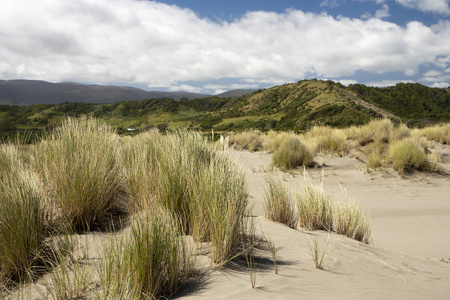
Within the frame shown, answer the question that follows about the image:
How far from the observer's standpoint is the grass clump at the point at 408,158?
960 centimetres

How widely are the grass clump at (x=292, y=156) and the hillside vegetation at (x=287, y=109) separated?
71.2ft

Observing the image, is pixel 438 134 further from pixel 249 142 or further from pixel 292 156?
pixel 249 142

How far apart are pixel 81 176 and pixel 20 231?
0.99m

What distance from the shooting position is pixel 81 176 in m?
3.33

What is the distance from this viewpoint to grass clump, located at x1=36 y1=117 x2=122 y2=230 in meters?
3.17

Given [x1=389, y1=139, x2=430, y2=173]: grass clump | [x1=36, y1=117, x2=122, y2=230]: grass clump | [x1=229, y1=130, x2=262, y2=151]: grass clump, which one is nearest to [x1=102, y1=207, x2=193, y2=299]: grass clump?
[x1=36, y1=117, x2=122, y2=230]: grass clump

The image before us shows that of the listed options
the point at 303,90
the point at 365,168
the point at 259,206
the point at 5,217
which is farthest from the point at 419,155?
the point at 303,90

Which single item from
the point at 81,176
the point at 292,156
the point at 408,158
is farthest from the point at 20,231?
the point at 408,158

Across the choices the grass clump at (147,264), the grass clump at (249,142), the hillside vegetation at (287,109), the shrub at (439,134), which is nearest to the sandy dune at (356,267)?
the grass clump at (147,264)

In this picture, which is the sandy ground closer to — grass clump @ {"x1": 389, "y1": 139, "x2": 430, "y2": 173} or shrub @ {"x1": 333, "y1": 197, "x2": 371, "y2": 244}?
shrub @ {"x1": 333, "y1": 197, "x2": 371, "y2": 244}

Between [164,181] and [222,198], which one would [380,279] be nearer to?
[222,198]

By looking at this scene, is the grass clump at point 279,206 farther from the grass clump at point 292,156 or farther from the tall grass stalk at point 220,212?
the grass clump at point 292,156

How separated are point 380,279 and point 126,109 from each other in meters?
77.0

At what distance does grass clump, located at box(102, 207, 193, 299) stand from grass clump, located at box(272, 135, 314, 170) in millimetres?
8346
